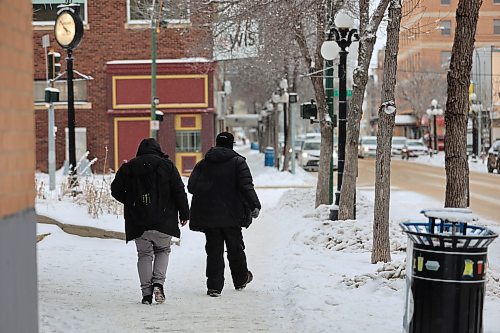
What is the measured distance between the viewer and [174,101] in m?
35.4

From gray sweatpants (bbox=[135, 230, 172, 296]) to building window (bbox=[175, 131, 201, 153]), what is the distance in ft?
86.6

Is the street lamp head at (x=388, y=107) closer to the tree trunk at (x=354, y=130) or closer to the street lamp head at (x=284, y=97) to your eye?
the tree trunk at (x=354, y=130)

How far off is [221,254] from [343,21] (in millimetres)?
7128

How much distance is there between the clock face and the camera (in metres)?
19.0

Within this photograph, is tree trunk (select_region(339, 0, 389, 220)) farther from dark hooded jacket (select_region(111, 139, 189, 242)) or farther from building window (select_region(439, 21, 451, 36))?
dark hooded jacket (select_region(111, 139, 189, 242))

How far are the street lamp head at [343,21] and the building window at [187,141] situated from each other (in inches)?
793

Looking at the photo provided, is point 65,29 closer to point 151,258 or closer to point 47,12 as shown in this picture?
point 151,258

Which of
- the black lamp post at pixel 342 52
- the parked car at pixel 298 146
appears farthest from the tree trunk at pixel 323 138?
the parked car at pixel 298 146

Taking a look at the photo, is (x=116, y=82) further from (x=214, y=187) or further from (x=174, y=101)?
(x=214, y=187)

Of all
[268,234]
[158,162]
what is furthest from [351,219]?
[158,162]

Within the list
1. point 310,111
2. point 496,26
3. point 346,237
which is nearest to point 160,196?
point 346,237

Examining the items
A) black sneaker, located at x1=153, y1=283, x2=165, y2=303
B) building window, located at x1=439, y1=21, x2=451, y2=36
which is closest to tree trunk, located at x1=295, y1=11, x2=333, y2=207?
building window, located at x1=439, y1=21, x2=451, y2=36

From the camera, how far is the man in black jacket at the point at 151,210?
8852 mm

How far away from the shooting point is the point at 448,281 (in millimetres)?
5738
